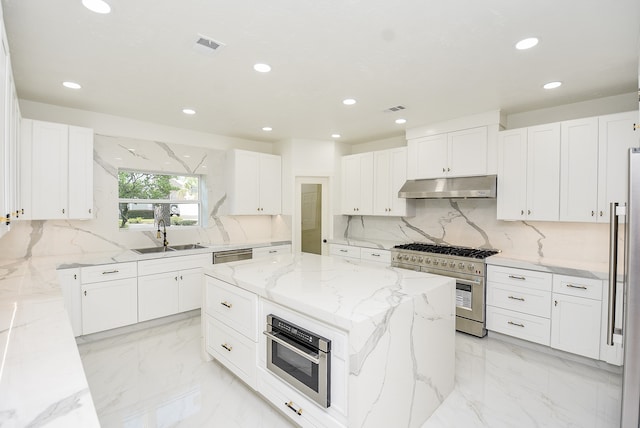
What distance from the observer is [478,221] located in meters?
4.06

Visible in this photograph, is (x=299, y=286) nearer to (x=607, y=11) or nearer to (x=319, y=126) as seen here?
(x=607, y=11)

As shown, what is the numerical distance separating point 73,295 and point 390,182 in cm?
403

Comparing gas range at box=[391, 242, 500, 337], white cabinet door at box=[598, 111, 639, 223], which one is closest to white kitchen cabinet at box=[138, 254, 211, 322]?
gas range at box=[391, 242, 500, 337]

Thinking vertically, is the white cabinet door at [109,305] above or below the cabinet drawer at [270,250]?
below

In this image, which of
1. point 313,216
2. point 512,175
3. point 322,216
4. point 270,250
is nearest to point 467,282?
point 512,175

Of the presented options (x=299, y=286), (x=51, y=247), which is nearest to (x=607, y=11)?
(x=299, y=286)

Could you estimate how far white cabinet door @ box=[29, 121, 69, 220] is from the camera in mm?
3147

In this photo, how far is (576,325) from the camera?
2.88 meters

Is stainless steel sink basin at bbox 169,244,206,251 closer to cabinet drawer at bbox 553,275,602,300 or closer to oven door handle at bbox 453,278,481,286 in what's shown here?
oven door handle at bbox 453,278,481,286

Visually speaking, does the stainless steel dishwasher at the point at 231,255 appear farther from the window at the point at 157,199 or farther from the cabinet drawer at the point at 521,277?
the cabinet drawer at the point at 521,277

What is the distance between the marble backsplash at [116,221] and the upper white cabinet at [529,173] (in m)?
3.24

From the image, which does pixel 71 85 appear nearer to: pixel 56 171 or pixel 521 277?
pixel 56 171

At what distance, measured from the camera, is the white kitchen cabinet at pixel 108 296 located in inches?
A: 128

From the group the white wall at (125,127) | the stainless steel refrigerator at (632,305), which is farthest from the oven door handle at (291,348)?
the white wall at (125,127)
